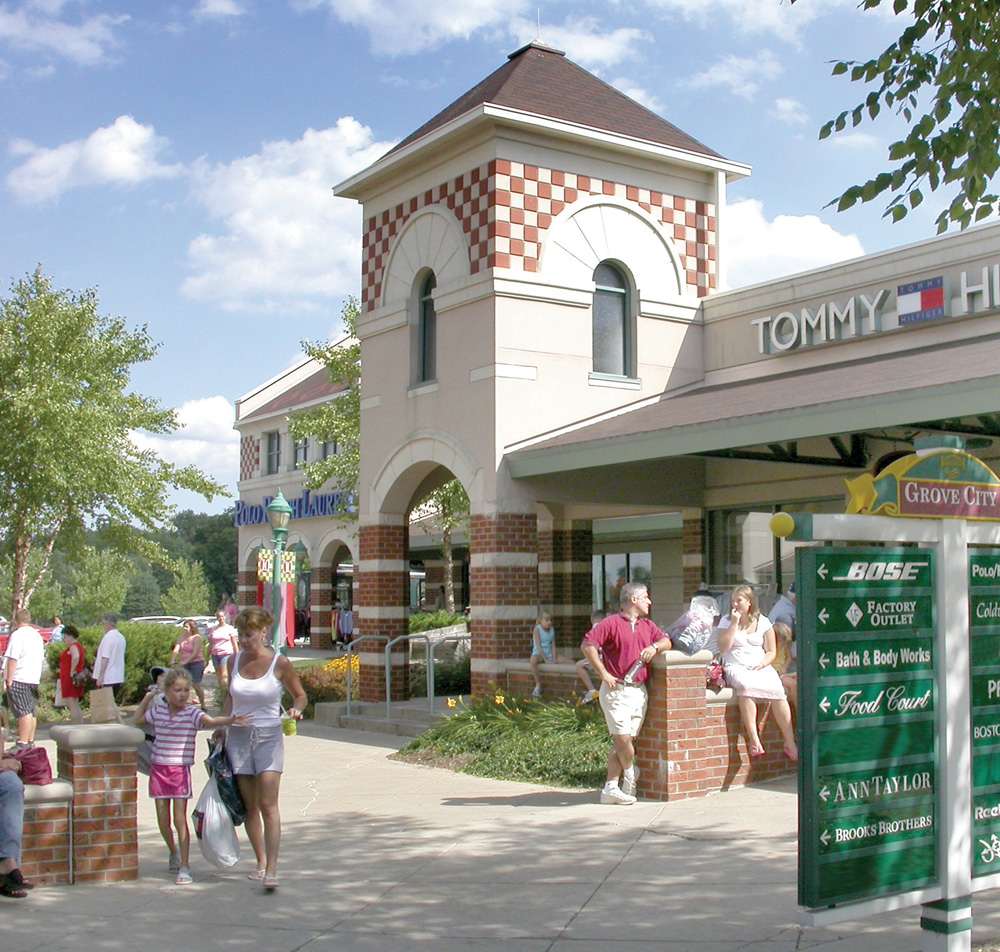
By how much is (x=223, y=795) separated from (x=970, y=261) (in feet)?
33.3

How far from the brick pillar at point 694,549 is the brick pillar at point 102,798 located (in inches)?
410

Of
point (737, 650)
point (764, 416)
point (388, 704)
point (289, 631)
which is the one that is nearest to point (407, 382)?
point (388, 704)

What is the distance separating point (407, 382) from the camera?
16672 mm

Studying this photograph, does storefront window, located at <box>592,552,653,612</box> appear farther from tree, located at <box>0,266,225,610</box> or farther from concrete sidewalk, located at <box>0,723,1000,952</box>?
concrete sidewalk, located at <box>0,723,1000,952</box>

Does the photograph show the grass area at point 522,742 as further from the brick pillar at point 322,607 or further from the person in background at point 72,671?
the brick pillar at point 322,607

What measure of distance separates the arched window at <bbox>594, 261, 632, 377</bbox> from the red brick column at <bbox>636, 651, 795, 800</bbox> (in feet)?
22.6

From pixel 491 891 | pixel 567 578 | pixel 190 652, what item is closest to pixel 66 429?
pixel 190 652

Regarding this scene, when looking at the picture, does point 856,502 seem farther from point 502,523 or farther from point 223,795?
point 502,523

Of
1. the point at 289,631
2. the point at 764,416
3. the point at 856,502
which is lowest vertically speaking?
the point at 289,631

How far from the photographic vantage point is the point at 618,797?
31.5ft

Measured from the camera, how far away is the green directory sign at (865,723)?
4.93 meters

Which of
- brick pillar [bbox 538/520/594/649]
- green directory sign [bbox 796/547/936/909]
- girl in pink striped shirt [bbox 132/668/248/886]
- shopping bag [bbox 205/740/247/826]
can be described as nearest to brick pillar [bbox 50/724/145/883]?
girl in pink striped shirt [bbox 132/668/248/886]

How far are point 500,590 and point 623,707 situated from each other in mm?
5475

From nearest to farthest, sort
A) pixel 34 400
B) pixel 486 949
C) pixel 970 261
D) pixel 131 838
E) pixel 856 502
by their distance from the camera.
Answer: pixel 856 502
pixel 486 949
pixel 131 838
pixel 970 261
pixel 34 400
